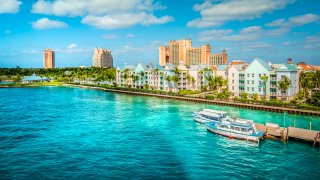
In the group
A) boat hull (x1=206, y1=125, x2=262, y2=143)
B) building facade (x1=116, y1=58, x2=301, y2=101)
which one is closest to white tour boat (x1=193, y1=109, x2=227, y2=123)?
boat hull (x1=206, y1=125, x2=262, y2=143)

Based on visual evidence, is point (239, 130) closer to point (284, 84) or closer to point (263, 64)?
point (284, 84)

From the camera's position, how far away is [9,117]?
60.1 metres

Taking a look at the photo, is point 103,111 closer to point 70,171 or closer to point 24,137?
point 24,137

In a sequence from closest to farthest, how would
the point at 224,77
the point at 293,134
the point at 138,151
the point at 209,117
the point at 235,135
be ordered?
the point at 138,151 → the point at 293,134 → the point at 235,135 → the point at 209,117 → the point at 224,77

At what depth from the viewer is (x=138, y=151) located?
3719 centimetres

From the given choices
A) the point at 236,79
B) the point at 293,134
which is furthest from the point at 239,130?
the point at 236,79

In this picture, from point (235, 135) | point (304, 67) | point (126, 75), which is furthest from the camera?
point (126, 75)

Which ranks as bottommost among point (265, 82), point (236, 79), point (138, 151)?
point (138, 151)

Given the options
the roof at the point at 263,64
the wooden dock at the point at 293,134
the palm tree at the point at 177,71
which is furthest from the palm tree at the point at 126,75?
the wooden dock at the point at 293,134

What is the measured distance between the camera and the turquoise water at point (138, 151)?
100ft

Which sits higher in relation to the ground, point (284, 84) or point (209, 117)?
point (284, 84)

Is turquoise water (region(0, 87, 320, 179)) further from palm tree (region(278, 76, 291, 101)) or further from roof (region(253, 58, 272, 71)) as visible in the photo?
roof (region(253, 58, 272, 71))

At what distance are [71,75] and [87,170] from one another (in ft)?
560

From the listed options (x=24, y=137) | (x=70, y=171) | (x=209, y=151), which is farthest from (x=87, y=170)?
(x=24, y=137)
